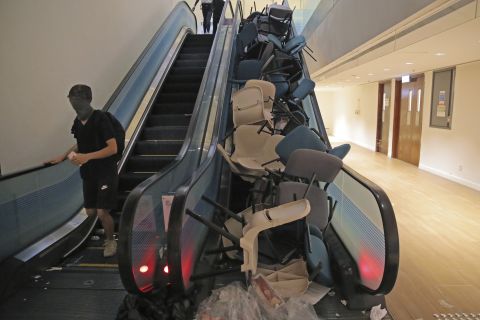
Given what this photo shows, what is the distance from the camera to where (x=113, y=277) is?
2797 millimetres

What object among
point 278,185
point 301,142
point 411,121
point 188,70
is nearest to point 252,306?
point 278,185

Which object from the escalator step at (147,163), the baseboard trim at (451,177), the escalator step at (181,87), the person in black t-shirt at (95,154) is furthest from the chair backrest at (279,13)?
the person in black t-shirt at (95,154)

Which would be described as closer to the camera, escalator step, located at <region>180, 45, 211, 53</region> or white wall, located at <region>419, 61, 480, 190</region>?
escalator step, located at <region>180, 45, 211, 53</region>

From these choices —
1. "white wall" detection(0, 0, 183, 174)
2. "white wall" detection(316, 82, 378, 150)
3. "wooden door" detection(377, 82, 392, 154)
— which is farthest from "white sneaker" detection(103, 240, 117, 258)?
"white wall" detection(316, 82, 378, 150)

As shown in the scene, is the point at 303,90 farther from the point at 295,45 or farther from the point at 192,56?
the point at 192,56

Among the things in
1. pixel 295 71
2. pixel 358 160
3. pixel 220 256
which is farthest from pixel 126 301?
pixel 358 160

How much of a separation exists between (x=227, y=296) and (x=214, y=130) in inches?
82.3

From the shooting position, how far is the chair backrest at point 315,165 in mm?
2819

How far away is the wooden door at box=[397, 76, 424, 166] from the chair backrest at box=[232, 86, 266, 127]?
23.2 ft

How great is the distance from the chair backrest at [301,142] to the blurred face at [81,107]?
1.74m

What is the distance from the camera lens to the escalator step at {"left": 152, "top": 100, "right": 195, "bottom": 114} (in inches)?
210

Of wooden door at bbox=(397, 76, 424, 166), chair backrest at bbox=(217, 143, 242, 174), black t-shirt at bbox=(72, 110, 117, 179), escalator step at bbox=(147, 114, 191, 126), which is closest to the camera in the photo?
black t-shirt at bbox=(72, 110, 117, 179)

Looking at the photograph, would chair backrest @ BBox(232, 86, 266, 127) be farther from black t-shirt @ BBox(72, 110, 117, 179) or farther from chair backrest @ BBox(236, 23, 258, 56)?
chair backrest @ BBox(236, 23, 258, 56)

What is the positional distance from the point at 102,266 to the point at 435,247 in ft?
13.0
